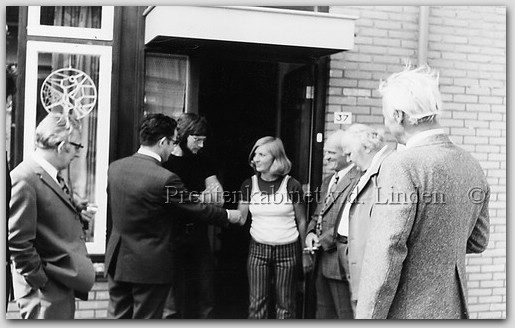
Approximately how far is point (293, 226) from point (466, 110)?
1.67 metres

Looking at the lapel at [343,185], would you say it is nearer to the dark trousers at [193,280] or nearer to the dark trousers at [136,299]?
the dark trousers at [193,280]

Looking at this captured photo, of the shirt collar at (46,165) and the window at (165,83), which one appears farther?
the window at (165,83)

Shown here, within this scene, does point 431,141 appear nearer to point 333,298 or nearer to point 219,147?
point 333,298

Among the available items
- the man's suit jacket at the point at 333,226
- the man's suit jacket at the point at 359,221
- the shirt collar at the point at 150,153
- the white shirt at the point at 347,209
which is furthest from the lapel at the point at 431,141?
the shirt collar at the point at 150,153

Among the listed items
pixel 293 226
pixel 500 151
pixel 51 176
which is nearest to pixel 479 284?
pixel 500 151

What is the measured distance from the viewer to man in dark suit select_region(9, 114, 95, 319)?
3.11m

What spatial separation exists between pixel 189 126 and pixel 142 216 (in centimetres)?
78

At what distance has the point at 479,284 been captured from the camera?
16.0ft

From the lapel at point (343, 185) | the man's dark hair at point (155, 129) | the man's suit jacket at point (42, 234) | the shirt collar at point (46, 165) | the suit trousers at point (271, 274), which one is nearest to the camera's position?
the man's suit jacket at point (42, 234)

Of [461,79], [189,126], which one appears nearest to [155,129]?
[189,126]

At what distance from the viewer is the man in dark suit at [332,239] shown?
392 cm

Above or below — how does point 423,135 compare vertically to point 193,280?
above

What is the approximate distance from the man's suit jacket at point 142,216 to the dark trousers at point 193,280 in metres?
0.22

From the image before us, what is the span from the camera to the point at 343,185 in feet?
13.3
